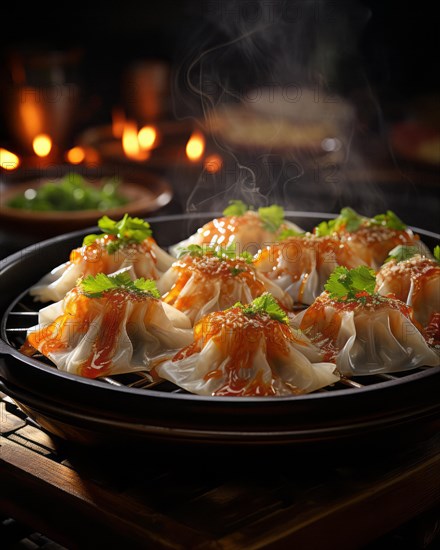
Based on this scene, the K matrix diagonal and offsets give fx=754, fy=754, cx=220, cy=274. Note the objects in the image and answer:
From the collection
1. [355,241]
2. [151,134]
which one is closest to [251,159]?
[151,134]

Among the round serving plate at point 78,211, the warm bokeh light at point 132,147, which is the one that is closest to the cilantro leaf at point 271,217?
the round serving plate at point 78,211

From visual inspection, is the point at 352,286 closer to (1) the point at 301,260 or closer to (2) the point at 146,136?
(1) the point at 301,260

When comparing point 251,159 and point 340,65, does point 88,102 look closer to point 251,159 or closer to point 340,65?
point 340,65

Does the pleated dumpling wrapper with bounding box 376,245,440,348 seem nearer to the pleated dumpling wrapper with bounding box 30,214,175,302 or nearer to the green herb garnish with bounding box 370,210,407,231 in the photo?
Answer: the green herb garnish with bounding box 370,210,407,231

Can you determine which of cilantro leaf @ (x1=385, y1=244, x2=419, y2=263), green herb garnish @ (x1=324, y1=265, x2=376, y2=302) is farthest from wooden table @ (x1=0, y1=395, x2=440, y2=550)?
cilantro leaf @ (x1=385, y1=244, x2=419, y2=263)

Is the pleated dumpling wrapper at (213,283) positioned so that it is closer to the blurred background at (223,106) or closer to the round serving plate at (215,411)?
the round serving plate at (215,411)

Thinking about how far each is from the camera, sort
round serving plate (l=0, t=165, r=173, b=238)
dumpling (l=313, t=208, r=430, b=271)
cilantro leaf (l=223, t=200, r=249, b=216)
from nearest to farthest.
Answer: dumpling (l=313, t=208, r=430, b=271), cilantro leaf (l=223, t=200, r=249, b=216), round serving plate (l=0, t=165, r=173, b=238)

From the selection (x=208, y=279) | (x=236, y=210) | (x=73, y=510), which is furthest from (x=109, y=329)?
(x=236, y=210)
